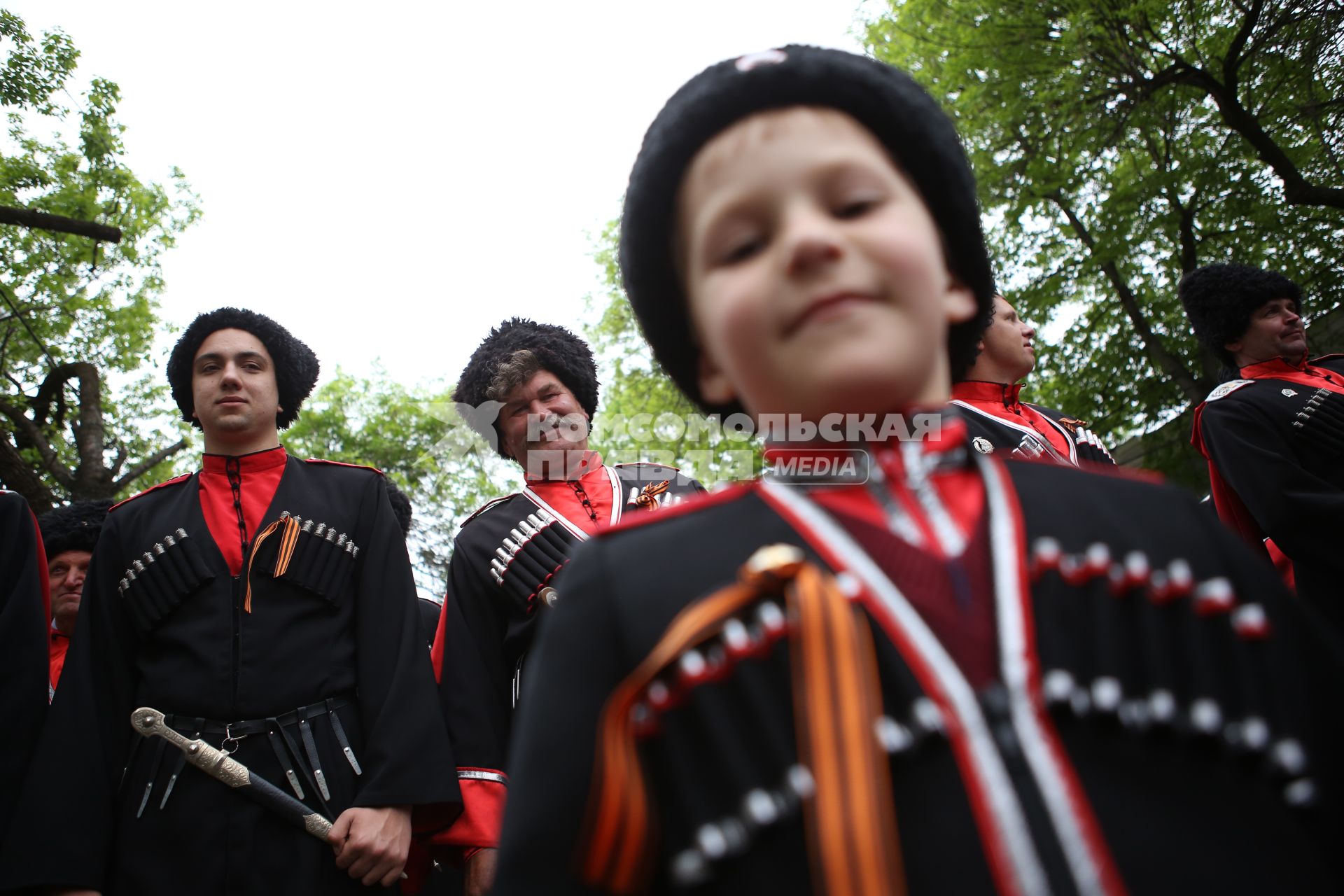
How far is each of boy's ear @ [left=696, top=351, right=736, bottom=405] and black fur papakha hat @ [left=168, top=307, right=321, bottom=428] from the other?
287 centimetres

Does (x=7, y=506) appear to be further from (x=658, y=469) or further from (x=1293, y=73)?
(x=1293, y=73)

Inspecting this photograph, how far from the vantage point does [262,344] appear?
3.83 m

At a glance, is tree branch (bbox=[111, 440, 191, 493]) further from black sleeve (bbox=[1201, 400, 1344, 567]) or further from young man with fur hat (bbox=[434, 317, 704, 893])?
black sleeve (bbox=[1201, 400, 1344, 567])

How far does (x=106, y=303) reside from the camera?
48.8 ft

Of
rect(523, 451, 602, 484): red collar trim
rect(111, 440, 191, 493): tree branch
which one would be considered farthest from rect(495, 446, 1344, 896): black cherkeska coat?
rect(111, 440, 191, 493): tree branch

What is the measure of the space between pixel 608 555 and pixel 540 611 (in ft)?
7.56

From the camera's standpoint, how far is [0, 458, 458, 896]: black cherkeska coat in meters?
2.75

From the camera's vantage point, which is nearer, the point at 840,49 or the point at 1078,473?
the point at 1078,473

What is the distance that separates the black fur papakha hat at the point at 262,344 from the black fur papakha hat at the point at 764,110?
2785 millimetres

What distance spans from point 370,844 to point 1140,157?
42.7ft

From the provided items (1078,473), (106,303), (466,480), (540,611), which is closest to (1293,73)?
(540,611)

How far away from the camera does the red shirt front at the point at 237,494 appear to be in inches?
128

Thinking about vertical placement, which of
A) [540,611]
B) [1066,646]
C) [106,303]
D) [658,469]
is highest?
[106,303]

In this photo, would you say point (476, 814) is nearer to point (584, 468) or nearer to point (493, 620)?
point (493, 620)
